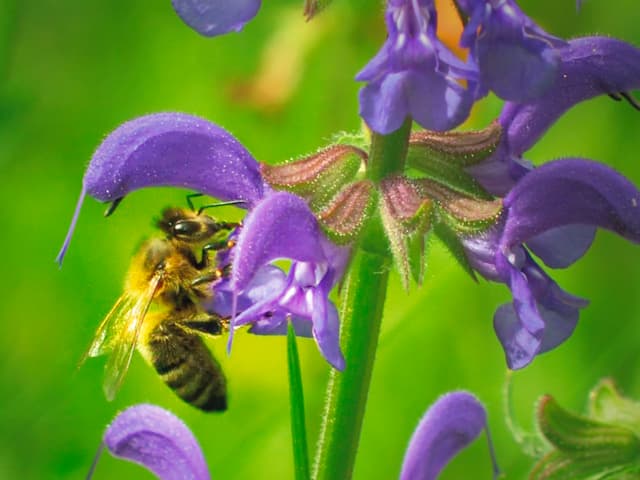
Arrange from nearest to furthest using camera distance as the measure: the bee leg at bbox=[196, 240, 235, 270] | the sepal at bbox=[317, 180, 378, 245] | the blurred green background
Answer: the sepal at bbox=[317, 180, 378, 245]
the bee leg at bbox=[196, 240, 235, 270]
the blurred green background

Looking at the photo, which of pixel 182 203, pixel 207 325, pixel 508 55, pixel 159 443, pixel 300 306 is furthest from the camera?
pixel 182 203

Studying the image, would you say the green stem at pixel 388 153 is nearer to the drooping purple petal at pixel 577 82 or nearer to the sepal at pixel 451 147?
the sepal at pixel 451 147

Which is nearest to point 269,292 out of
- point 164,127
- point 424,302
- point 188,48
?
point 164,127

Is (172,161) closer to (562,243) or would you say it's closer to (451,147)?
(451,147)

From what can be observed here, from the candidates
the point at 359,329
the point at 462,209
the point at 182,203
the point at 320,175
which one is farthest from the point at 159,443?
the point at 182,203

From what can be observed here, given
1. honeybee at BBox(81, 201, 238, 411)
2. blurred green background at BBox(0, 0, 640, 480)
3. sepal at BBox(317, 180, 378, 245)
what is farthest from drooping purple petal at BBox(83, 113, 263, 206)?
blurred green background at BBox(0, 0, 640, 480)

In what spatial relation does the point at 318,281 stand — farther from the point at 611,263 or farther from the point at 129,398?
the point at 611,263

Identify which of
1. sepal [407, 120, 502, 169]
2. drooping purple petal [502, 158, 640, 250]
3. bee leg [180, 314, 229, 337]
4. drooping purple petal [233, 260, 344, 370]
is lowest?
drooping purple petal [233, 260, 344, 370]

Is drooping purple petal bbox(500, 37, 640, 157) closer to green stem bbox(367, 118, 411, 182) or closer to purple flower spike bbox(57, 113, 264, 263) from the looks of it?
green stem bbox(367, 118, 411, 182)
